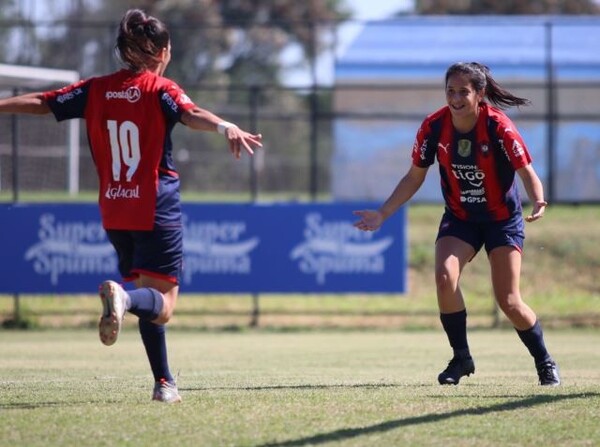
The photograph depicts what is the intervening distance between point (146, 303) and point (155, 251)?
0.33 meters

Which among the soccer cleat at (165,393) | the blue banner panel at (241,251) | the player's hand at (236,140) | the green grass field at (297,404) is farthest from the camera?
the blue banner panel at (241,251)

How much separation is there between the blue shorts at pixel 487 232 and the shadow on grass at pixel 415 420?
3.82ft

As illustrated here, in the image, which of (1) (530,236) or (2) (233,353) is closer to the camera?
(2) (233,353)

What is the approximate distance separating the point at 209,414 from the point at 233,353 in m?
6.57

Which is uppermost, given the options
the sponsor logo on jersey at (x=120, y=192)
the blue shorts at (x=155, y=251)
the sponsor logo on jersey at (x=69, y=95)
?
the sponsor logo on jersey at (x=69, y=95)

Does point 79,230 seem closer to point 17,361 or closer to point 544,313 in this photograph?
point 17,361

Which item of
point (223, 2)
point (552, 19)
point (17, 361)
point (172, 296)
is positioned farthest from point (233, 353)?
point (223, 2)

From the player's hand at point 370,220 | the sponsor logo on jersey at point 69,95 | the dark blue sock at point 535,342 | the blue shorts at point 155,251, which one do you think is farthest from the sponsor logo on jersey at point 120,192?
the dark blue sock at point 535,342

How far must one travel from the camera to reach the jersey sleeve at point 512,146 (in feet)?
25.4

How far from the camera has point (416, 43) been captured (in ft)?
86.4

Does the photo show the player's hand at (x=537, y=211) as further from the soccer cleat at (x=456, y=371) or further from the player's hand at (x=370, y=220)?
the soccer cleat at (x=456, y=371)

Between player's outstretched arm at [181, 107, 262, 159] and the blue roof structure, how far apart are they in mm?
17867

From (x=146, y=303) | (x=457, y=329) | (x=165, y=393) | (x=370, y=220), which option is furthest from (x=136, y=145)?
(x=457, y=329)

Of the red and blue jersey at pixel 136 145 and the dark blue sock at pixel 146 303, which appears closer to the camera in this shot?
the dark blue sock at pixel 146 303
